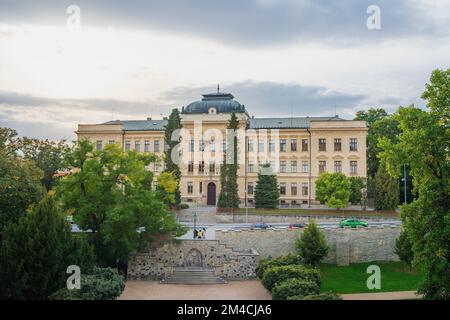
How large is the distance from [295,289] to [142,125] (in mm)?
46024

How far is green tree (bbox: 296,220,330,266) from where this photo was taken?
32.2 m

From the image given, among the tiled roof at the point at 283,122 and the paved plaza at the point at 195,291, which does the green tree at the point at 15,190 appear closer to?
the paved plaza at the point at 195,291

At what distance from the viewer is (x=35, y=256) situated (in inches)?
921

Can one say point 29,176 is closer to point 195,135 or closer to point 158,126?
point 195,135

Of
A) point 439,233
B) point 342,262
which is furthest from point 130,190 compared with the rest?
point 439,233

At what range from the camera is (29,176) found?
86.6ft

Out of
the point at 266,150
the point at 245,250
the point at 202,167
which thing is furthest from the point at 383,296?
the point at 202,167

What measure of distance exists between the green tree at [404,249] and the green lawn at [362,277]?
96 cm

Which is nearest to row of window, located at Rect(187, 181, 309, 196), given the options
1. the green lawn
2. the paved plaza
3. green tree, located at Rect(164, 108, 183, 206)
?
green tree, located at Rect(164, 108, 183, 206)

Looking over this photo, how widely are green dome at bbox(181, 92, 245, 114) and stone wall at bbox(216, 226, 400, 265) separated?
2786 centimetres

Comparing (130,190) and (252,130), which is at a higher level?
(252,130)

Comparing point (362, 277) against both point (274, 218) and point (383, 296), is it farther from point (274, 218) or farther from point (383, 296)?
point (274, 218)

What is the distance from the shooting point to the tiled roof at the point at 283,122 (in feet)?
198

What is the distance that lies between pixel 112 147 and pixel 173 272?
870 centimetres
